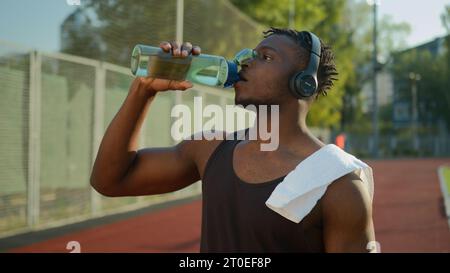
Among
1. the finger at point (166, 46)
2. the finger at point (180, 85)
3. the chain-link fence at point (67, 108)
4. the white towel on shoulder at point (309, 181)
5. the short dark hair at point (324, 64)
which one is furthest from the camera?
the chain-link fence at point (67, 108)

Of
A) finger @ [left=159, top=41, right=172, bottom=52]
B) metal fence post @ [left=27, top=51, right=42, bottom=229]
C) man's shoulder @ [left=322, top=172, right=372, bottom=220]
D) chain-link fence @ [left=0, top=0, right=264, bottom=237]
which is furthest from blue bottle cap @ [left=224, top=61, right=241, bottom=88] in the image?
metal fence post @ [left=27, top=51, right=42, bottom=229]

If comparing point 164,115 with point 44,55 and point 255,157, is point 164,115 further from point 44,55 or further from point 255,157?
point 255,157

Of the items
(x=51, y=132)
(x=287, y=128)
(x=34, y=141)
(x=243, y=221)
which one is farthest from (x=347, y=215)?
(x=51, y=132)

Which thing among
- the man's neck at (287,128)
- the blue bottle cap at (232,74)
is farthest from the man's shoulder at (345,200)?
the blue bottle cap at (232,74)

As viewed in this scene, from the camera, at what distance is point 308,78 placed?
90.4 inches

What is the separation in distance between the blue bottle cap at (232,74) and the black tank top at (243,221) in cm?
24

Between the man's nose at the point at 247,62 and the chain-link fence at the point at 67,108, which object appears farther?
the chain-link fence at the point at 67,108

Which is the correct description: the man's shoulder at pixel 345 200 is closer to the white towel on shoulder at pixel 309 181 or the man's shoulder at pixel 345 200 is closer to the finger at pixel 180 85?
the white towel on shoulder at pixel 309 181

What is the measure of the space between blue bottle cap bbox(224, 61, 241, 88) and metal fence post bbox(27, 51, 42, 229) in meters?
6.82

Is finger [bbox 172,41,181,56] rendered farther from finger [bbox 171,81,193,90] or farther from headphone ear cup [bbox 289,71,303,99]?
headphone ear cup [bbox 289,71,303,99]

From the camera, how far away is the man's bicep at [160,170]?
2.47 meters

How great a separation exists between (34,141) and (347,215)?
23.9ft

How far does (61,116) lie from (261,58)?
7.50 m
